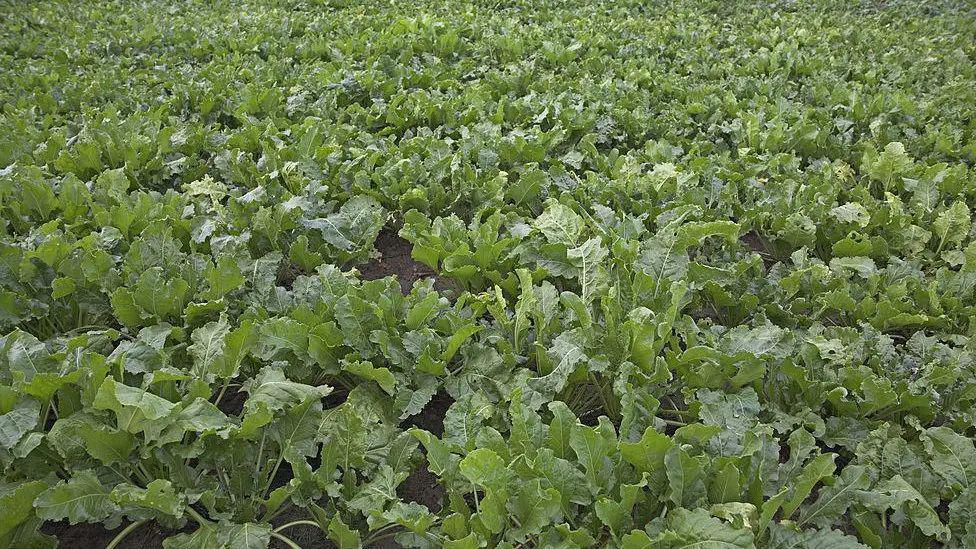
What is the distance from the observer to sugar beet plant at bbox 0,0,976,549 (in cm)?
225

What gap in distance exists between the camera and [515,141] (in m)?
4.57

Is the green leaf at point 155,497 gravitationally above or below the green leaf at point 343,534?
above

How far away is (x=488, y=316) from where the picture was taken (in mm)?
3395

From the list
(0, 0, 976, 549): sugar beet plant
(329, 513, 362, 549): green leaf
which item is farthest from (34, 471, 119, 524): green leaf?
(329, 513, 362, 549): green leaf

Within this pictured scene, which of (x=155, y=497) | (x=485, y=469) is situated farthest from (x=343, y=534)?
(x=155, y=497)

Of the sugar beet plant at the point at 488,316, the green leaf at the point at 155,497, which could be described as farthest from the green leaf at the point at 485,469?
the green leaf at the point at 155,497

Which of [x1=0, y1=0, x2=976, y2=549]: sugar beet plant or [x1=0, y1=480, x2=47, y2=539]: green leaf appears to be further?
[x1=0, y1=0, x2=976, y2=549]: sugar beet plant

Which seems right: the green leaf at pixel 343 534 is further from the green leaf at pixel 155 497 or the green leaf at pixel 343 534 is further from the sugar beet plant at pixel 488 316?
the green leaf at pixel 155 497

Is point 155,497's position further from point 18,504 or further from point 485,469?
point 485,469

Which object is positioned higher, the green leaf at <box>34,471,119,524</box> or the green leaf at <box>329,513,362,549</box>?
the green leaf at <box>34,471,119,524</box>

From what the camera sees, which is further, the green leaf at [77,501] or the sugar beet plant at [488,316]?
the sugar beet plant at [488,316]

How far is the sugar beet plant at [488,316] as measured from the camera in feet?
7.39

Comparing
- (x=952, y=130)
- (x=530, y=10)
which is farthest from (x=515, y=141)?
(x=530, y=10)

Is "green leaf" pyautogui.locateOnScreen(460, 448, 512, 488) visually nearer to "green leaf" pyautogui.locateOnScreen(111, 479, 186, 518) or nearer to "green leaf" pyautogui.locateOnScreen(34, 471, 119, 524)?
"green leaf" pyautogui.locateOnScreen(111, 479, 186, 518)
